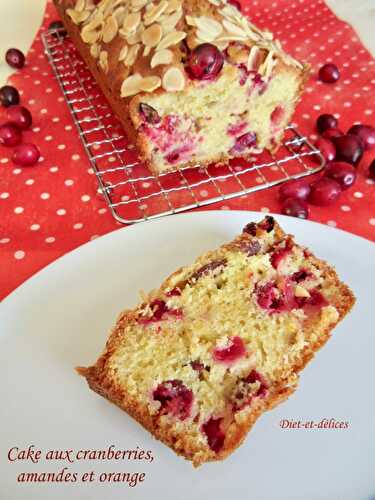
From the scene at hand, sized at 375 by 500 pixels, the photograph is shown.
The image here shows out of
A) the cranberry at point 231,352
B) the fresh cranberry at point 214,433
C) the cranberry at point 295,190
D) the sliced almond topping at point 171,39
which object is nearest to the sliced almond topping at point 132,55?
the sliced almond topping at point 171,39

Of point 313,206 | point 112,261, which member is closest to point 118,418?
point 112,261

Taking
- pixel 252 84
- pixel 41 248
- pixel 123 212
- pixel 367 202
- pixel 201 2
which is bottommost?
pixel 41 248

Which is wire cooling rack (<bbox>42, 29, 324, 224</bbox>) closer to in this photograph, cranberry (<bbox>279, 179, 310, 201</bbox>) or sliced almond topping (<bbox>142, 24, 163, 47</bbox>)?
cranberry (<bbox>279, 179, 310, 201</bbox>)

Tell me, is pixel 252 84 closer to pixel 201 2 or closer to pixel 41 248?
pixel 201 2

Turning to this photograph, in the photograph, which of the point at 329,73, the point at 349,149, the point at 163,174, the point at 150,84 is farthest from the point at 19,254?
the point at 329,73

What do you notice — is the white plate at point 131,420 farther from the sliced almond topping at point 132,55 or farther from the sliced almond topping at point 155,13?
the sliced almond topping at point 155,13

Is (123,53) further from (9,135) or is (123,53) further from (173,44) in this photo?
(9,135)

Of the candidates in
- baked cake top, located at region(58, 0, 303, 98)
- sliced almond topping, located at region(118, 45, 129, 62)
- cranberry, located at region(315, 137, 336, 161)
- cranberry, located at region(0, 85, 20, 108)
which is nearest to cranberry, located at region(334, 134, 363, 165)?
cranberry, located at region(315, 137, 336, 161)
